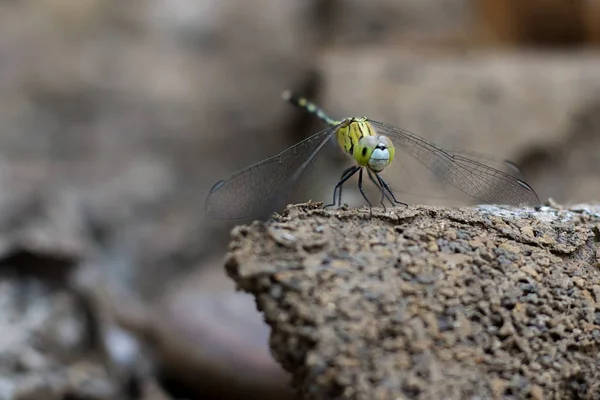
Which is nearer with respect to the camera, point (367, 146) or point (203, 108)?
point (367, 146)

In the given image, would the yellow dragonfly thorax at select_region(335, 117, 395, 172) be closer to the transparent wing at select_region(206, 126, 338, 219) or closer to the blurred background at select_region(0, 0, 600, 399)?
the transparent wing at select_region(206, 126, 338, 219)

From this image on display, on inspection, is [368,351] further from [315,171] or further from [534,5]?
[534,5]

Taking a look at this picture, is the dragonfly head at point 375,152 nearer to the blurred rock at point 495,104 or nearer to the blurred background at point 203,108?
the blurred background at point 203,108

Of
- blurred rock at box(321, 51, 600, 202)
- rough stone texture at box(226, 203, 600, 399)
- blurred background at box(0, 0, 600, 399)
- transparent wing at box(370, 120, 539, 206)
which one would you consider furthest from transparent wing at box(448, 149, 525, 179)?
blurred rock at box(321, 51, 600, 202)

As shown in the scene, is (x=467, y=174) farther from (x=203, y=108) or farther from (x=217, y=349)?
(x=203, y=108)

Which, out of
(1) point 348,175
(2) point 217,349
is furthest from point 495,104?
(1) point 348,175

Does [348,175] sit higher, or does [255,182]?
[348,175]

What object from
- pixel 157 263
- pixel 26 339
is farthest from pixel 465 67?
pixel 26 339
